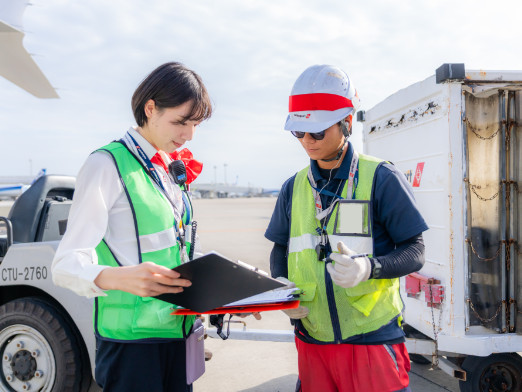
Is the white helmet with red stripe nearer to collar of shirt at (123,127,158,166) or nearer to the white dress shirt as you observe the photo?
collar of shirt at (123,127,158,166)

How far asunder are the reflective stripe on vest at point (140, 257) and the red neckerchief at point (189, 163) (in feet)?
1.12

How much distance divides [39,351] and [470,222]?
348cm

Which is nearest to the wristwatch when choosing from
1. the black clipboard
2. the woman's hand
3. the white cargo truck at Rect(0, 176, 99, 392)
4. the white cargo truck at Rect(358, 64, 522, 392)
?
the black clipboard

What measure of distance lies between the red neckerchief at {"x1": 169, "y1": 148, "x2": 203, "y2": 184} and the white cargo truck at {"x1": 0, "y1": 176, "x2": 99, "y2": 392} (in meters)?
1.49

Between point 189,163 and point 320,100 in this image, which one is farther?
point 189,163

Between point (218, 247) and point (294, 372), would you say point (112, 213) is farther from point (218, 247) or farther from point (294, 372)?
point (218, 247)

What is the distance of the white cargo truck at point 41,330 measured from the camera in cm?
317

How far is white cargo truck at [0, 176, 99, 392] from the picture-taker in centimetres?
317

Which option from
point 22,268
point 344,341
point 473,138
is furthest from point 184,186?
point 473,138

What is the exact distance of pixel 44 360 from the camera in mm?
3225

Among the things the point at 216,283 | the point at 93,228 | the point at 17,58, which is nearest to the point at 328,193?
the point at 216,283

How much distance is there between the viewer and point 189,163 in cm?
194

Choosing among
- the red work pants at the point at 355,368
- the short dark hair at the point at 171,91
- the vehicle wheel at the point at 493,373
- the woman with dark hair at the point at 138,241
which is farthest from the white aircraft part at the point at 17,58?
the vehicle wheel at the point at 493,373

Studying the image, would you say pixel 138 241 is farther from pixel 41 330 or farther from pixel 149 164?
pixel 41 330
